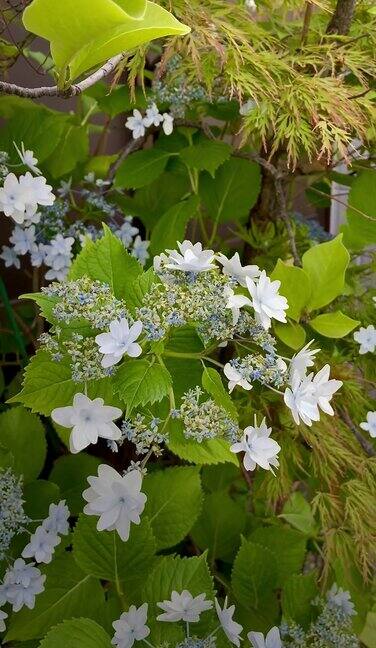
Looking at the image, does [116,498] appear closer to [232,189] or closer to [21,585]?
[21,585]

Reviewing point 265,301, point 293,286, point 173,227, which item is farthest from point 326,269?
point 173,227

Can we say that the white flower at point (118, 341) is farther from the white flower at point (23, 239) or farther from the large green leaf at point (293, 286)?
the white flower at point (23, 239)

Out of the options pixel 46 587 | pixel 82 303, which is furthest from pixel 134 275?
pixel 46 587

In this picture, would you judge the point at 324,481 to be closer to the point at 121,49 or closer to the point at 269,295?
the point at 269,295

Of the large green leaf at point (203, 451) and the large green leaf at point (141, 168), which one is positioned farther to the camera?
the large green leaf at point (141, 168)

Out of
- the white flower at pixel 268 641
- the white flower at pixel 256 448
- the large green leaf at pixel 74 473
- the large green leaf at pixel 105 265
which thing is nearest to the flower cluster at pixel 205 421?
the white flower at pixel 256 448

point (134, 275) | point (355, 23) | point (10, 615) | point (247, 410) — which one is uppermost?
point (355, 23)
